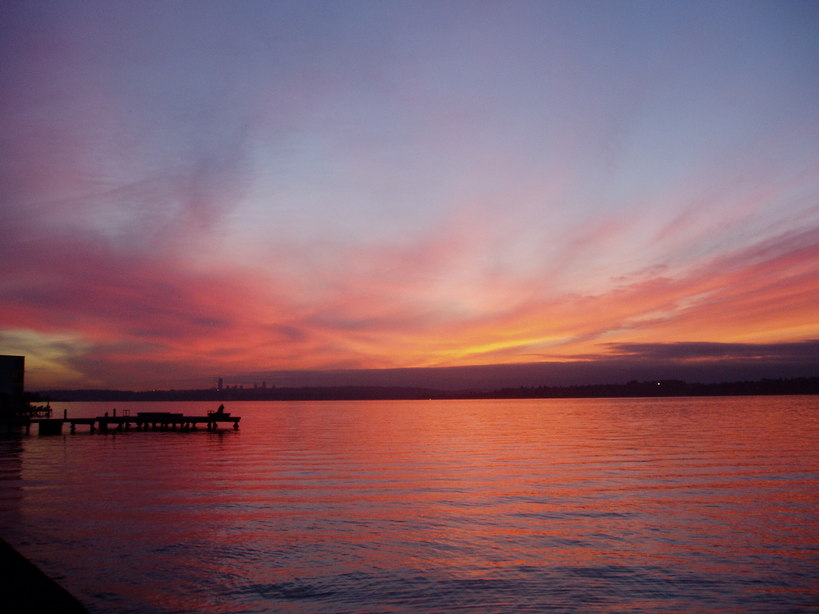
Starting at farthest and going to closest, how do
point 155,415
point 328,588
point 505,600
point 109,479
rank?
1. point 155,415
2. point 109,479
3. point 328,588
4. point 505,600

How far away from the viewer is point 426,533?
19281mm

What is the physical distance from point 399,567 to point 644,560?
6.58 meters

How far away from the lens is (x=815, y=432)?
2418 inches

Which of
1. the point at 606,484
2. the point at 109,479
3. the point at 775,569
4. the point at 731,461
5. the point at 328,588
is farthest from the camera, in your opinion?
the point at 731,461

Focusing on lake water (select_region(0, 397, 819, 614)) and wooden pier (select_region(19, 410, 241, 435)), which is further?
wooden pier (select_region(19, 410, 241, 435))

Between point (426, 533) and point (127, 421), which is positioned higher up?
point (127, 421)

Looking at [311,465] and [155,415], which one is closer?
[311,465]

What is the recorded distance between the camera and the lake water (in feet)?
44.8

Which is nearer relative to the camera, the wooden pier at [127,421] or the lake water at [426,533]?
the lake water at [426,533]

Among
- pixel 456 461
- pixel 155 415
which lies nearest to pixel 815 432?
pixel 456 461

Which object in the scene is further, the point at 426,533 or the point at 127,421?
the point at 127,421

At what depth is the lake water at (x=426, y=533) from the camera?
538 inches

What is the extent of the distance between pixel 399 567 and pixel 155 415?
234 ft

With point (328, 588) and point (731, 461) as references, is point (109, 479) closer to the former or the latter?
point (328, 588)
